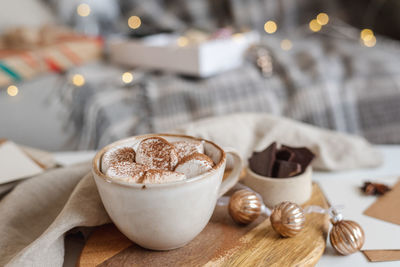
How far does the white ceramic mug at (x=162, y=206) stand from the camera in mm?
432

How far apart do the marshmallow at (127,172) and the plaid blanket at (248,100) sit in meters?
0.66

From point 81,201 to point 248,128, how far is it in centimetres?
40

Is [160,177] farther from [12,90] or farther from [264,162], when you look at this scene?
[12,90]

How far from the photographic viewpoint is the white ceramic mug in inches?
17.0

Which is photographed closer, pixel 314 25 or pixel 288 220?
pixel 288 220

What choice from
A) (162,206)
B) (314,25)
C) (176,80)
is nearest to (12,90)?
(176,80)

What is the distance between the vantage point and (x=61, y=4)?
1.78 meters

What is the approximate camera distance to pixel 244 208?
54cm

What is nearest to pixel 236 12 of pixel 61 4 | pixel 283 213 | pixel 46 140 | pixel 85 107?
pixel 61 4

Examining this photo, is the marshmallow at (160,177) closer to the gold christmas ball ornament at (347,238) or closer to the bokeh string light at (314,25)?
the gold christmas ball ornament at (347,238)

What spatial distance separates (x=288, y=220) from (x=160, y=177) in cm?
18

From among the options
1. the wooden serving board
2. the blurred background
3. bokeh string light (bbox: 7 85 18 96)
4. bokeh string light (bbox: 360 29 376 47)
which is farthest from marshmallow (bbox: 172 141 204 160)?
bokeh string light (bbox: 360 29 376 47)

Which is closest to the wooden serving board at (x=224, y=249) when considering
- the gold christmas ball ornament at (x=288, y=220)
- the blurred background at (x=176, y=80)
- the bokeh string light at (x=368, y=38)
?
the gold christmas ball ornament at (x=288, y=220)

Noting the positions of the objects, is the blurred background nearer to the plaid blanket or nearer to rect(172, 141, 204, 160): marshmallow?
the plaid blanket
